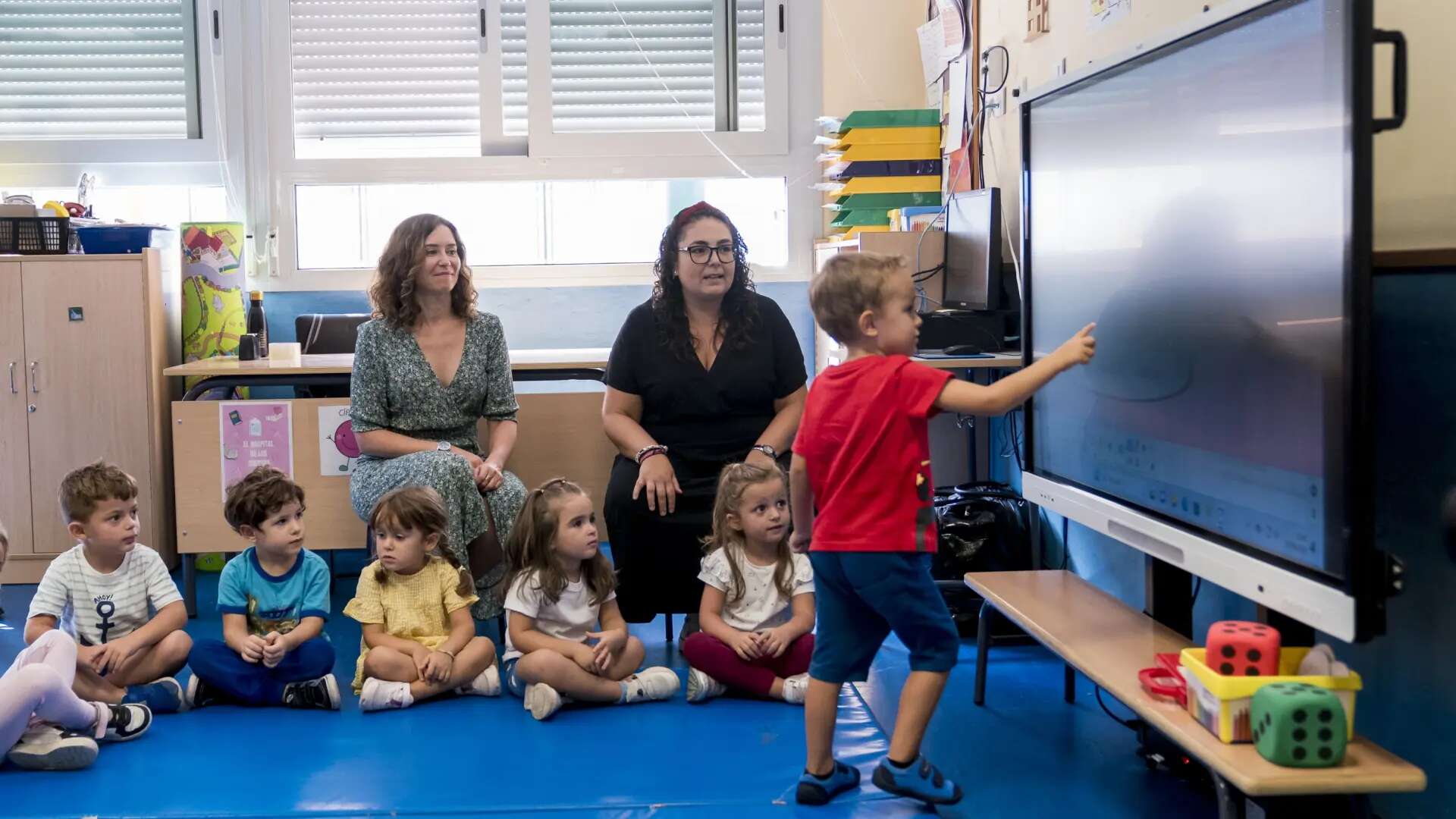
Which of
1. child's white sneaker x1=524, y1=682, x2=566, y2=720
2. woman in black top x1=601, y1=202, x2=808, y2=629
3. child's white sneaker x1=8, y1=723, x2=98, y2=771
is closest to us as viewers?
child's white sneaker x1=8, y1=723, x2=98, y2=771

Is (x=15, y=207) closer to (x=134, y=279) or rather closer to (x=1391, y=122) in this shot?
(x=134, y=279)

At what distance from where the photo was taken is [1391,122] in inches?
62.7

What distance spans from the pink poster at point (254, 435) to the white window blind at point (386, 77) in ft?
5.44

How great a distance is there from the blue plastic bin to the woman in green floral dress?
1.24 meters

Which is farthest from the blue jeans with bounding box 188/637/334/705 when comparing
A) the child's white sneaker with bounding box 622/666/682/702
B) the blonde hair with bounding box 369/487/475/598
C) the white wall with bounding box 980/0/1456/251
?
the white wall with bounding box 980/0/1456/251

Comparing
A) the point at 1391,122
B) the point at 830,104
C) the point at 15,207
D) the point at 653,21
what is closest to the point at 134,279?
the point at 15,207

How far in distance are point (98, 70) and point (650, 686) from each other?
12.0 feet

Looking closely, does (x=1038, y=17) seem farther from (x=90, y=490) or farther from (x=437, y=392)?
(x=90, y=490)

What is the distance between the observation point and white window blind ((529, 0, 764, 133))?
5.02m

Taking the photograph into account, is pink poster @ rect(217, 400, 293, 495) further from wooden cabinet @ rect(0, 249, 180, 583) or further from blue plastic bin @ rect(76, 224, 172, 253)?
blue plastic bin @ rect(76, 224, 172, 253)

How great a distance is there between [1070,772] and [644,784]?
793mm

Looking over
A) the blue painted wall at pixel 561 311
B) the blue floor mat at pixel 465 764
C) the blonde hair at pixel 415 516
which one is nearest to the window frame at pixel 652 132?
the blue painted wall at pixel 561 311

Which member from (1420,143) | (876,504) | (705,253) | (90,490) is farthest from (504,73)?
(1420,143)

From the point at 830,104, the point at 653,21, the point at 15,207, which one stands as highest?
the point at 653,21
